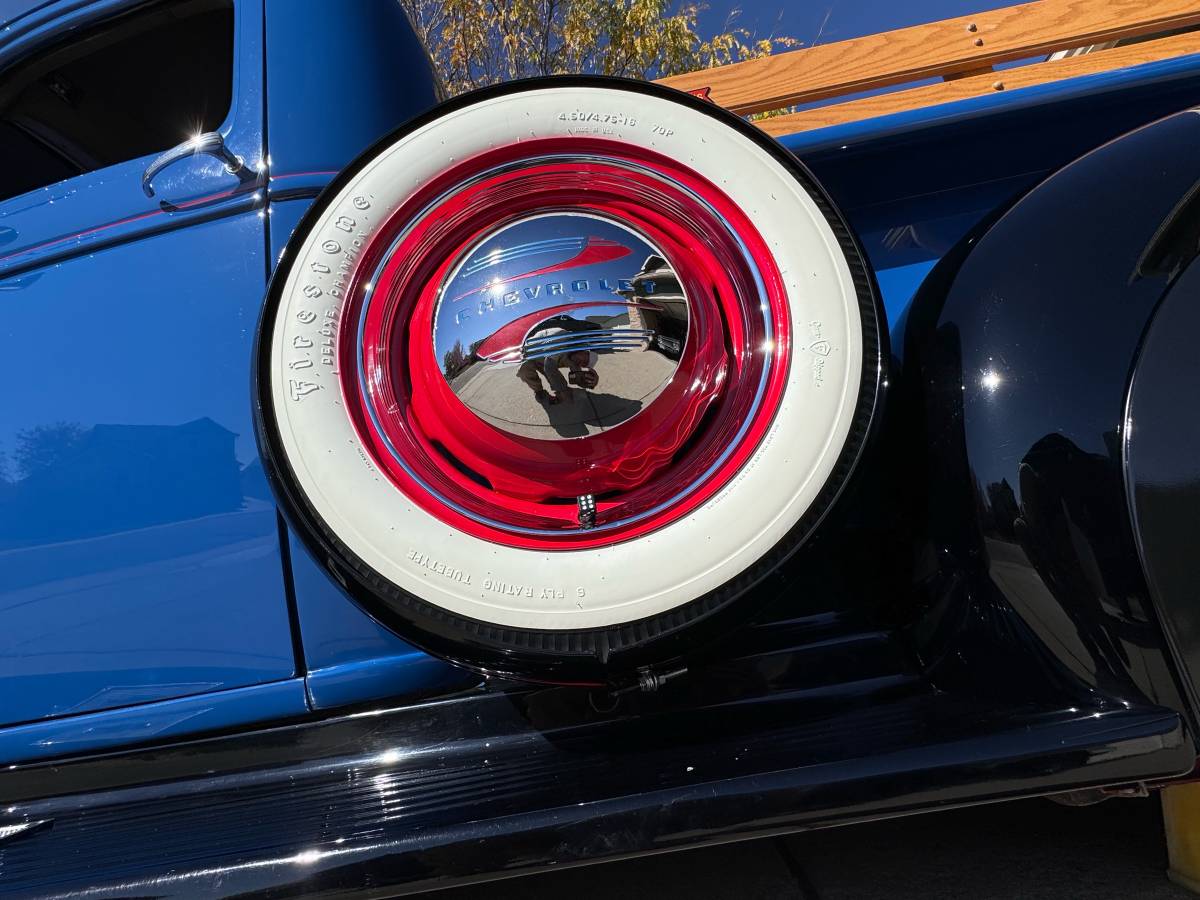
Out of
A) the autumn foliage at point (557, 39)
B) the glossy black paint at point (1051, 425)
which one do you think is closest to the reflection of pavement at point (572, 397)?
the glossy black paint at point (1051, 425)

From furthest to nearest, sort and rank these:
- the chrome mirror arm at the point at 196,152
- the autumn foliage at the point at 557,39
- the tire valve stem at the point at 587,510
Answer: the autumn foliage at the point at 557,39 < the chrome mirror arm at the point at 196,152 < the tire valve stem at the point at 587,510

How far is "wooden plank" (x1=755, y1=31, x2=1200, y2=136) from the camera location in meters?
1.52

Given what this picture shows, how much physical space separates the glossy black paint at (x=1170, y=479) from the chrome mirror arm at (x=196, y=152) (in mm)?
1196

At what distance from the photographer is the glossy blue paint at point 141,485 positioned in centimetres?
111

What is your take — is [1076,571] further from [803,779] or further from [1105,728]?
[803,779]

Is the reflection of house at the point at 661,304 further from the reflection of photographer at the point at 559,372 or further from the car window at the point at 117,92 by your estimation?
the car window at the point at 117,92

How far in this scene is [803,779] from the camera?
78 centimetres

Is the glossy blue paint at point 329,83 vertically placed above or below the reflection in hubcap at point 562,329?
above

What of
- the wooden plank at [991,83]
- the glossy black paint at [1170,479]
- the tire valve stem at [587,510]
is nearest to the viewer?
the glossy black paint at [1170,479]

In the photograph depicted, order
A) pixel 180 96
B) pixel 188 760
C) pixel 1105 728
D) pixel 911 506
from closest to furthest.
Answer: pixel 1105 728 → pixel 911 506 → pixel 188 760 → pixel 180 96

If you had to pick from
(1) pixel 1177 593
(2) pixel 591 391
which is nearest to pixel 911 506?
(1) pixel 1177 593

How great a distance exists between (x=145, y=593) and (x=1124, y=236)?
50.1 inches

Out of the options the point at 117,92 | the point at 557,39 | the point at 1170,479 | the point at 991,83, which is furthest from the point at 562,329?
the point at 557,39

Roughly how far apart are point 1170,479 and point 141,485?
4.03 feet
